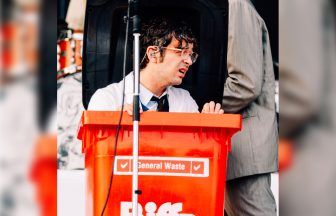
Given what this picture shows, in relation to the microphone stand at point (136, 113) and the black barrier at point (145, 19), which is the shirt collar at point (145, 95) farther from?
the microphone stand at point (136, 113)

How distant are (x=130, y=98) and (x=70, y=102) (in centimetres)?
90

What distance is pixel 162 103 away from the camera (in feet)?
Answer: 16.2

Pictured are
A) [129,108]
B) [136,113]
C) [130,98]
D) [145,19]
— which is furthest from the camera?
[145,19]

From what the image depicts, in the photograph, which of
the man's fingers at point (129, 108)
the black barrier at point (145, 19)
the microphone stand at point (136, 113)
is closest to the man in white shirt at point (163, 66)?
the black barrier at point (145, 19)

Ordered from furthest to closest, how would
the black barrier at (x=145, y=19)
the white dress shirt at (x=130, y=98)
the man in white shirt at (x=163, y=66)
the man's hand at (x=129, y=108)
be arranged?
the black barrier at (x=145, y=19), the man in white shirt at (x=163, y=66), the white dress shirt at (x=130, y=98), the man's hand at (x=129, y=108)

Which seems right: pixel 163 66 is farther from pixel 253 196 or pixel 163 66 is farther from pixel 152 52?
pixel 253 196

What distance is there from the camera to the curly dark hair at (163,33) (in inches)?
191

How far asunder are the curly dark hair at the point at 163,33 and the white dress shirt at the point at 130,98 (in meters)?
0.21

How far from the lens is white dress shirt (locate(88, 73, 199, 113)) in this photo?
4652 mm

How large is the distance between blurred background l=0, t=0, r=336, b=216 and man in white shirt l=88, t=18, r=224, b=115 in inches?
24.8

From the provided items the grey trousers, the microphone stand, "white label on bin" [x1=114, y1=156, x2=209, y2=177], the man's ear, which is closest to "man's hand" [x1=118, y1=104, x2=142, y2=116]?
the microphone stand

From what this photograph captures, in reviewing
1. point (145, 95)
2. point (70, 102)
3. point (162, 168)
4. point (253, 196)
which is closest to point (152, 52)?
point (145, 95)

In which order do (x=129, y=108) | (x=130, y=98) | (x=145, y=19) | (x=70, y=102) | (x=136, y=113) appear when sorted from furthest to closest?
(x=70, y=102), (x=145, y=19), (x=130, y=98), (x=129, y=108), (x=136, y=113)

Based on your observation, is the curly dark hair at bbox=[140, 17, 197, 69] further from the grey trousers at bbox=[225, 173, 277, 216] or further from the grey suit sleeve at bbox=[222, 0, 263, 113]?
the grey trousers at bbox=[225, 173, 277, 216]
